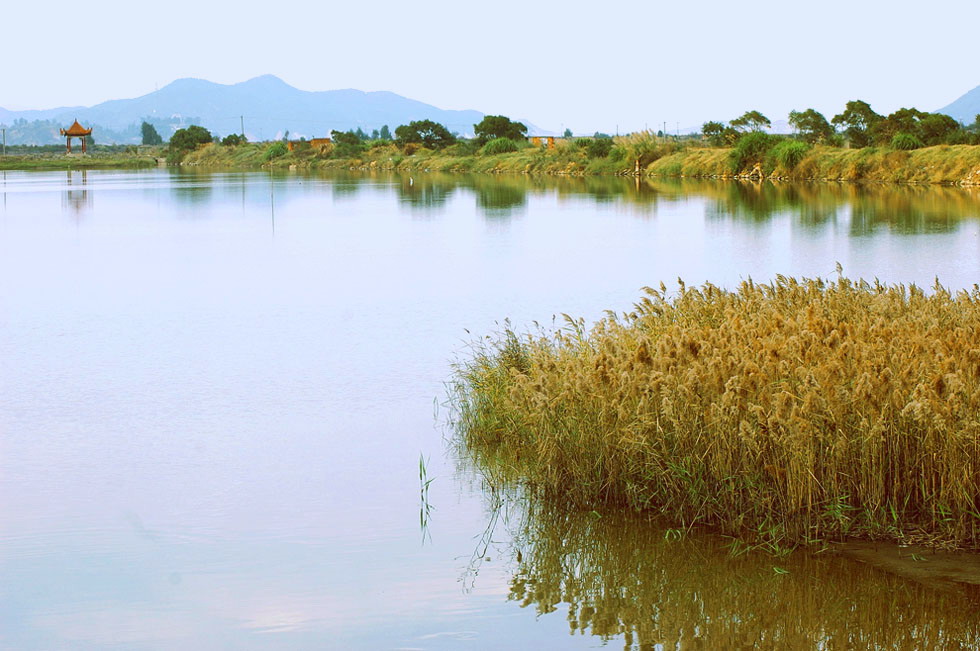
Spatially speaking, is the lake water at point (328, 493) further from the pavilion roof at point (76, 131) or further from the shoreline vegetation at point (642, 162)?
the pavilion roof at point (76, 131)

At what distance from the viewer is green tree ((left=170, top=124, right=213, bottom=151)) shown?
Result: 4213 inches

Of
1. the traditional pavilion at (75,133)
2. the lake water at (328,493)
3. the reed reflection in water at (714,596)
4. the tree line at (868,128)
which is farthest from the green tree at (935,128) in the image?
the traditional pavilion at (75,133)

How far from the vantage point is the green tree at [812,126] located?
52812 millimetres

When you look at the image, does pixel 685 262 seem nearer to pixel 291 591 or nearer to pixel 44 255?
pixel 44 255

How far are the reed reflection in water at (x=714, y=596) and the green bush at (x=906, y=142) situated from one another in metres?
41.0

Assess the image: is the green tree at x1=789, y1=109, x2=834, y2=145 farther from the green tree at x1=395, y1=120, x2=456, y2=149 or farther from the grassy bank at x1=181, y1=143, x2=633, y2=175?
the green tree at x1=395, y1=120, x2=456, y2=149

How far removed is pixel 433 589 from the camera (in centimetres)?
617

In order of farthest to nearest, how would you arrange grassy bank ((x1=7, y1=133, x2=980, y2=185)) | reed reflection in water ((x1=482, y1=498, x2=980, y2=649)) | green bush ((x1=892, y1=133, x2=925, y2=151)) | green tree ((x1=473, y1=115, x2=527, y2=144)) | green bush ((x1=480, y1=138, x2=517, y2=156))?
1. green tree ((x1=473, y1=115, x2=527, y2=144))
2. green bush ((x1=480, y1=138, x2=517, y2=156))
3. green bush ((x1=892, y1=133, x2=925, y2=151))
4. grassy bank ((x1=7, y1=133, x2=980, y2=185))
5. reed reflection in water ((x1=482, y1=498, x2=980, y2=649))

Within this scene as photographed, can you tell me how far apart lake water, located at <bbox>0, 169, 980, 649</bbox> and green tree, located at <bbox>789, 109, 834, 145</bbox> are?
3245 centimetres

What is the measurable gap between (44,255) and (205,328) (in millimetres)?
11101

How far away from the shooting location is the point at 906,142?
4441 centimetres

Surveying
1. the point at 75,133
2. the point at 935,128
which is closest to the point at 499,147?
the point at 935,128

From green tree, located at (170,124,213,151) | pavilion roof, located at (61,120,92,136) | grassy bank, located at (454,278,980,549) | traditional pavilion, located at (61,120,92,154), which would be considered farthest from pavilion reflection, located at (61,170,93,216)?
pavilion roof, located at (61,120,92,136)

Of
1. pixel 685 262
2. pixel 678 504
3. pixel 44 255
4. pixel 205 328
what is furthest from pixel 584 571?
pixel 44 255
